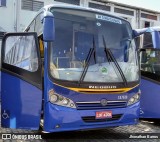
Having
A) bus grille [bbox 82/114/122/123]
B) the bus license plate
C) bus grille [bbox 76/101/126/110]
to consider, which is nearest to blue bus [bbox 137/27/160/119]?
bus grille [bbox 76/101/126/110]

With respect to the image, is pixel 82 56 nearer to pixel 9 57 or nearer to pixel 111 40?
pixel 111 40

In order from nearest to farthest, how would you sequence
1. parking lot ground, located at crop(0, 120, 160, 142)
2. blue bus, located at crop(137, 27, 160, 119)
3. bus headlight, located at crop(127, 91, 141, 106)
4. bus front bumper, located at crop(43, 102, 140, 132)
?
1. bus front bumper, located at crop(43, 102, 140, 132)
2. bus headlight, located at crop(127, 91, 141, 106)
3. parking lot ground, located at crop(0, 120, 160, 142)
4. blue bus, located at crop(137, 27, 160, 119)

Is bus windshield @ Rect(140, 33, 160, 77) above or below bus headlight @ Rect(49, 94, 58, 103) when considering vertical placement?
above

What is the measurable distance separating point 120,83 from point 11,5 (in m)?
11.4

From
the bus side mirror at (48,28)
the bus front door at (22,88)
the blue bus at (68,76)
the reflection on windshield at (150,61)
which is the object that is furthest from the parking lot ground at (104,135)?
the bus side mirror at (48,28)

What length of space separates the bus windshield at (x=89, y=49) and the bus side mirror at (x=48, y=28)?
0.35 metres

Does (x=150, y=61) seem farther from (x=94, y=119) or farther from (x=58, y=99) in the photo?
(x=58, y=99)

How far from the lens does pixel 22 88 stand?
5723 millimetres

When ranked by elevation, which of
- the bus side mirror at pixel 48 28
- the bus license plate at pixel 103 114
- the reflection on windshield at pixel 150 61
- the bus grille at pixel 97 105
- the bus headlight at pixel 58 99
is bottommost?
the bus license plate at pixel 103 114

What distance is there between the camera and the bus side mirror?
17.5ft

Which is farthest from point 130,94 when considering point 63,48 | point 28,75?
point 28,75

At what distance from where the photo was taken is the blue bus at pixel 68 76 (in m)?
5.55

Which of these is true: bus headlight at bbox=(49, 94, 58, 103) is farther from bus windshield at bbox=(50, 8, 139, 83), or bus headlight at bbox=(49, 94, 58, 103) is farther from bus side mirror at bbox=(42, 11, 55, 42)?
bus side mirror at bbox=(42, 11, 55, 42)

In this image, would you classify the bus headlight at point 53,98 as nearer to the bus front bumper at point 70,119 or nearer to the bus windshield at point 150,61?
the bus front bumper at point 70,119
